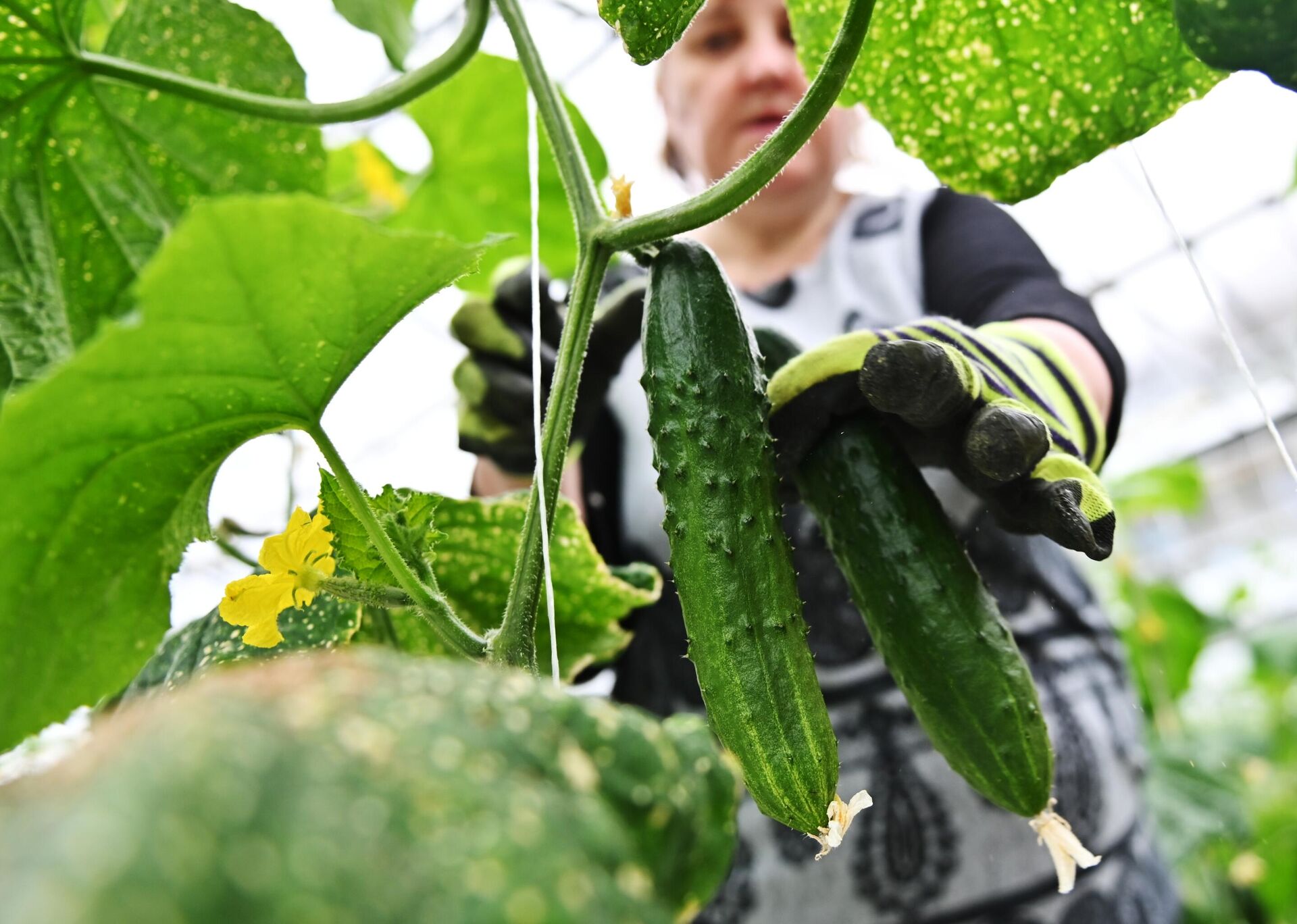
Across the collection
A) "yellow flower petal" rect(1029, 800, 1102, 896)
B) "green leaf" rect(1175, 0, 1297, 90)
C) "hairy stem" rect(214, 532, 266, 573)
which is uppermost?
"green leaf" rect(1175, 0, 1297, 90)

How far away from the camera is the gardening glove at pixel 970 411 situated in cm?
54

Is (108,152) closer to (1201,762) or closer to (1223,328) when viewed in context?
(1223,328)

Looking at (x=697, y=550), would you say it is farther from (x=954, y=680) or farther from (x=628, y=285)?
(x=628, y=285)

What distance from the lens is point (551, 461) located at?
1.86 ft

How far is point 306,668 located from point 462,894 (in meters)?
0.08

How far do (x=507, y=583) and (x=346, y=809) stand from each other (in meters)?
0.54

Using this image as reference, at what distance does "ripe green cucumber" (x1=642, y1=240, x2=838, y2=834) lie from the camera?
0.55 metres

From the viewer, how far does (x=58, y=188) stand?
0.82 metres

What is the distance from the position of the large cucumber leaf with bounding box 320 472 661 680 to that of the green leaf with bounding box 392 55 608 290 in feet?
1.65

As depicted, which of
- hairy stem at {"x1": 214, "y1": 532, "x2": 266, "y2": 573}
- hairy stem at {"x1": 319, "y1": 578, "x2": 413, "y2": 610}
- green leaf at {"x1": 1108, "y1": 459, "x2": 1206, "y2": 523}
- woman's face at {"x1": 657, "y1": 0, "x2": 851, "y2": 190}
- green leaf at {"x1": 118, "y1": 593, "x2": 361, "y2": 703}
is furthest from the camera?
green leaf at {"x1": 1108, "y1": 459, "x2": 1206, "y2": 523}

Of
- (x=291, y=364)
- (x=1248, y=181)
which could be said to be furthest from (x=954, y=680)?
(x=1248, y=181)

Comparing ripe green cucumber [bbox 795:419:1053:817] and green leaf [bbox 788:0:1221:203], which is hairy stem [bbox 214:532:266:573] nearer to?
ripe green cucumber [bbox 795:419:1053:817]

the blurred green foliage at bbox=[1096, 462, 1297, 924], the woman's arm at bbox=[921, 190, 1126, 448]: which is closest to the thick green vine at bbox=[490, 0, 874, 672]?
the woman's arm at bbox=[921, 190, 1126, 448]

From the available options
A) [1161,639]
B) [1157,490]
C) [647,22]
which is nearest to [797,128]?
[647,22]
